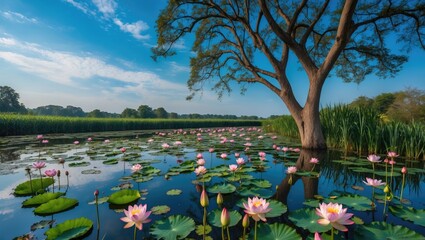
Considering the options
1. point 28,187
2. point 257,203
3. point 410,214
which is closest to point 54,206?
point 28,187

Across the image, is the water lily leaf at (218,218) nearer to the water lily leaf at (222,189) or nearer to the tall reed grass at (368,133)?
the water lily leaf at (222,189)

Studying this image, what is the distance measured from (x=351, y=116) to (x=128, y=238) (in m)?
7.65

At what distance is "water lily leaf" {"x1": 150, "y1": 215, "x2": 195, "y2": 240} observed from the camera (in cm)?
146

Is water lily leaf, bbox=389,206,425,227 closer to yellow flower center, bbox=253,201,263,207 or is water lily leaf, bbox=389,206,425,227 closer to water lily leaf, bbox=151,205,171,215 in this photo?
yellow flower center, bbox=253,201,263,207

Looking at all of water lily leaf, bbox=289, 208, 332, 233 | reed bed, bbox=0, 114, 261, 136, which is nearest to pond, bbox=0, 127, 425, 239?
water lily leaf, bbox=289, 208, 332, 233

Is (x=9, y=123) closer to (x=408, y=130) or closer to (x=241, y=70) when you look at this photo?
(x=241, y=70)

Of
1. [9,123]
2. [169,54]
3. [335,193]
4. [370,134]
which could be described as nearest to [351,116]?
[370,134]

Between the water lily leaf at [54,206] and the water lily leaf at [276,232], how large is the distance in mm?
1952

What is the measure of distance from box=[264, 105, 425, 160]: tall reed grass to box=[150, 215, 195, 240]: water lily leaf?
4.84 m

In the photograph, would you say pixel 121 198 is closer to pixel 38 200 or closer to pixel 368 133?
pixel 38 200

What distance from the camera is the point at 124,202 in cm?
219

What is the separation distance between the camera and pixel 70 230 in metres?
1.58

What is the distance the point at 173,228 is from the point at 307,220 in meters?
1.13

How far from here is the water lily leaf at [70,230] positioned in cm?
148
